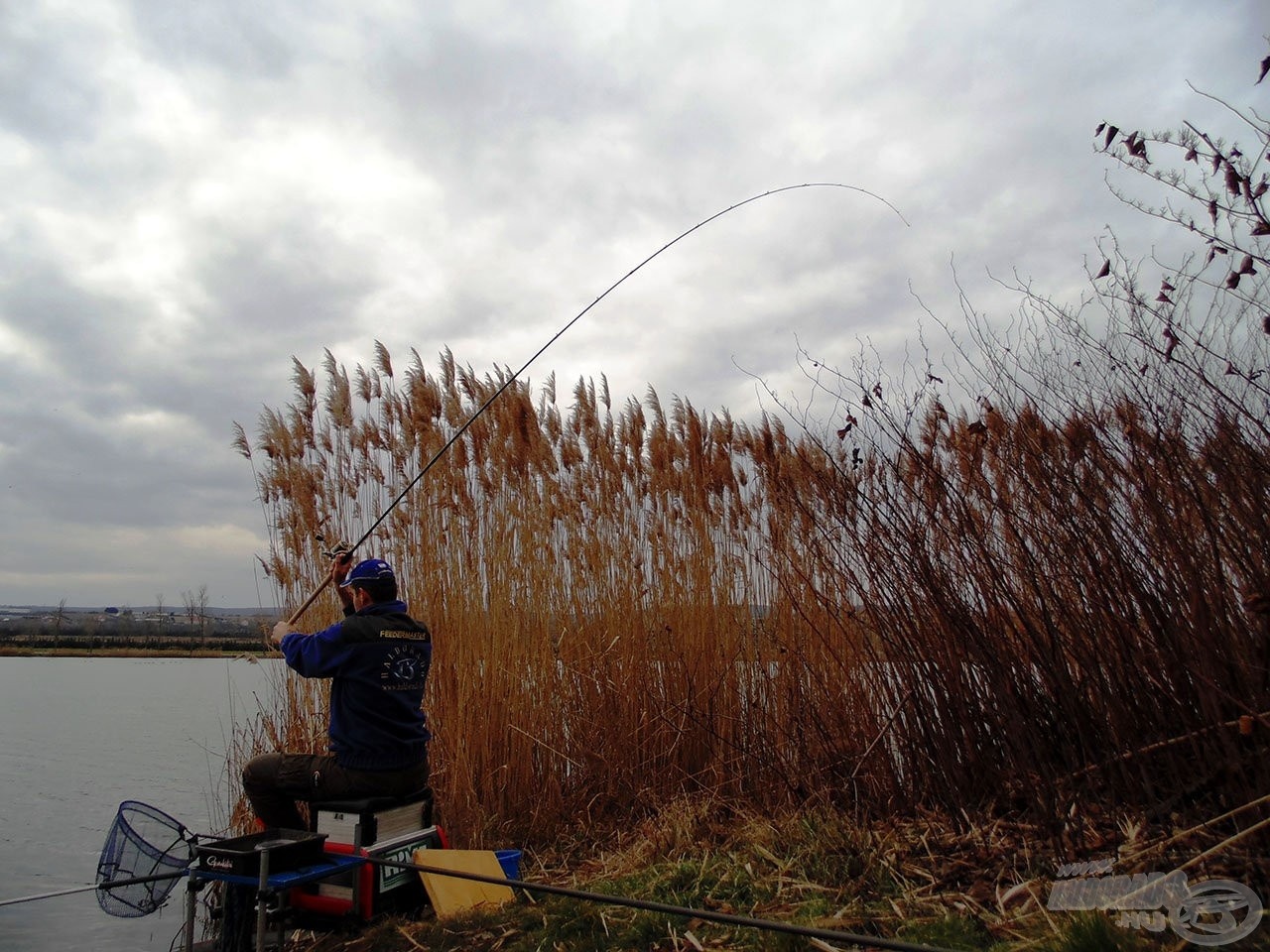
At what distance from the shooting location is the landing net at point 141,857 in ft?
11.2

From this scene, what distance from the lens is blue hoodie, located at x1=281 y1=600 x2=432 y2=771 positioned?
3.75m

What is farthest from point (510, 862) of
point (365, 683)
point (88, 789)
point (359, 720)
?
point (88, 789)

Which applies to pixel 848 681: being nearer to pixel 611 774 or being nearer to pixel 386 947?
pixel 611 774

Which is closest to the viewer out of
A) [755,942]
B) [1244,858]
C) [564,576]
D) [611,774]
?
[1244,858]

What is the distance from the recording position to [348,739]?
3.79 m

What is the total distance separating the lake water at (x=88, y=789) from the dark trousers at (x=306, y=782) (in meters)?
1.93

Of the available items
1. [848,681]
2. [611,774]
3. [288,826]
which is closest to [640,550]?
[611,774]

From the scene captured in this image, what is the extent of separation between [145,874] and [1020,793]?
3473mm

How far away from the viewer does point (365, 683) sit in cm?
377

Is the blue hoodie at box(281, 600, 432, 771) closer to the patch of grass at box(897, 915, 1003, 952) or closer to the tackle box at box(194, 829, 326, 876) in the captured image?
the tackle box at box(194, 829, 326, 876)

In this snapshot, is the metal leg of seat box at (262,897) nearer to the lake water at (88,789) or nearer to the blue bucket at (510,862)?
the blue bucket at (510,862)

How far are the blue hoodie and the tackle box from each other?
415mm

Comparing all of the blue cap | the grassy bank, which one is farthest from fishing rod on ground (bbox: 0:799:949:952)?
the blue cap


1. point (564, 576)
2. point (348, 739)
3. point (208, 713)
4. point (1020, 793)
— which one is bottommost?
point (208, 713)
